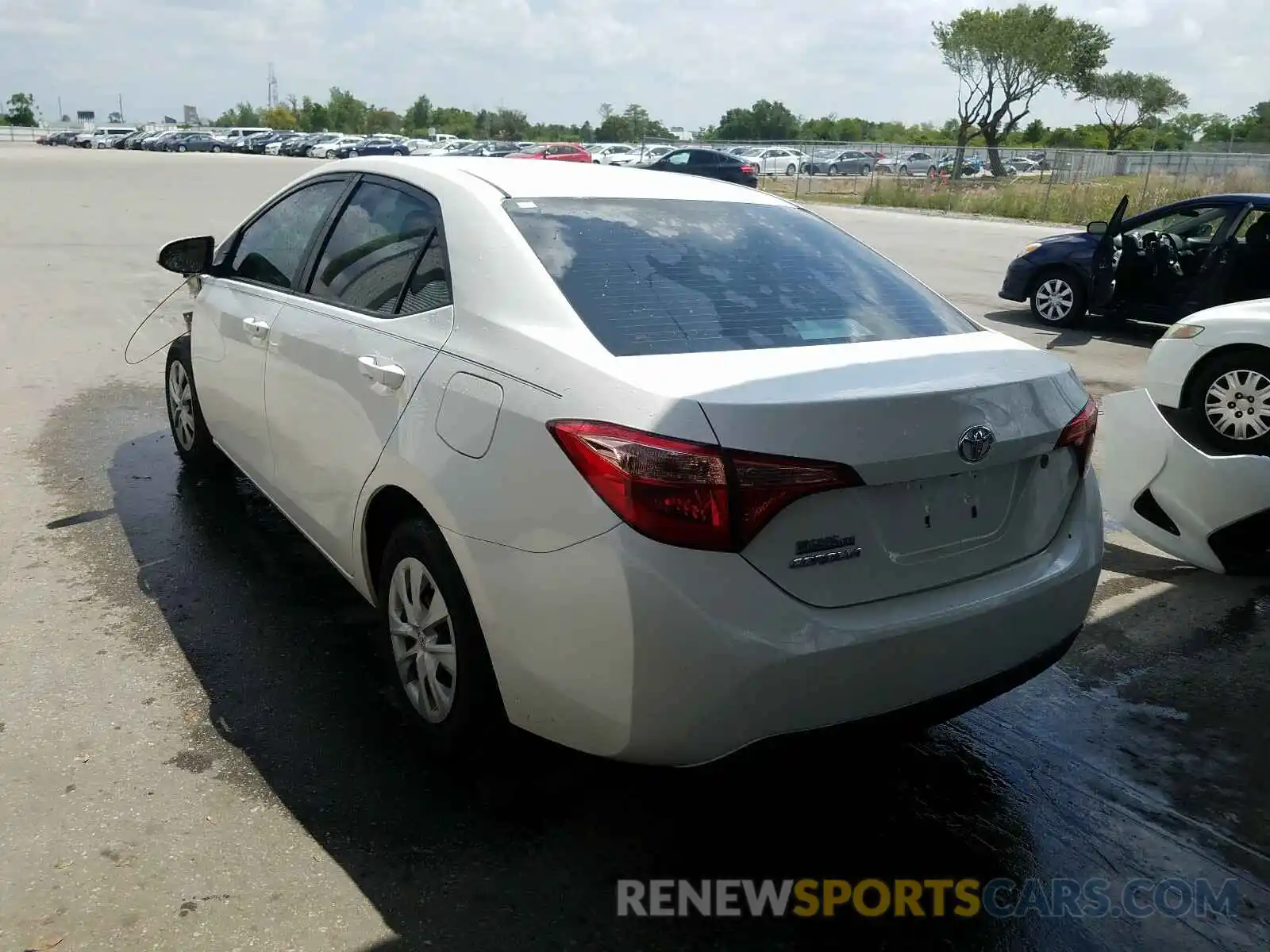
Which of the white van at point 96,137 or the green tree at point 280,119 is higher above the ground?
the green tree at point 280,119

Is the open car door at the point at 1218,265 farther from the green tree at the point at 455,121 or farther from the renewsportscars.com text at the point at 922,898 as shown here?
the green tree at the point at 455,121

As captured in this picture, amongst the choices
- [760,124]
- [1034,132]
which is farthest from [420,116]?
[1034,132]

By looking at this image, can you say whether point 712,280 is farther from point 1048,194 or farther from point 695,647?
point 1048,194

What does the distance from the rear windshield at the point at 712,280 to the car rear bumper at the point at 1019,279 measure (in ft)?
31.0

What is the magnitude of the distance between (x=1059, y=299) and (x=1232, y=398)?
5.50 metres

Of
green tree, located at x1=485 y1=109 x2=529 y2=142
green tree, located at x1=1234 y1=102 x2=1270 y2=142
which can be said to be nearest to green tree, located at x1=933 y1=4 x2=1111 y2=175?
green tree, located at x1=1234 y1=102 x2=1270 y2=142

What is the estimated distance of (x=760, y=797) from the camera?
10.1ft

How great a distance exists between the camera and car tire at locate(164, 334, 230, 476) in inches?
214

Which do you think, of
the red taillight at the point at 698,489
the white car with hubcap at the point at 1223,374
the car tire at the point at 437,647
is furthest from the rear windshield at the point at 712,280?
the white car with hubcap at the point at 1223,374

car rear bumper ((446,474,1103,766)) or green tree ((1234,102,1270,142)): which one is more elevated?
green tree ((1234,102,1270,142))

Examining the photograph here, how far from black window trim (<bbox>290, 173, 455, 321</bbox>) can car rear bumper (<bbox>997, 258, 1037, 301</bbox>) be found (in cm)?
1013

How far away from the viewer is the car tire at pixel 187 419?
543cm

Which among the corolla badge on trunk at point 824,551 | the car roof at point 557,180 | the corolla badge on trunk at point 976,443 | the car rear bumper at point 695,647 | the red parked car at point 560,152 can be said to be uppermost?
the car roof at point 557,180

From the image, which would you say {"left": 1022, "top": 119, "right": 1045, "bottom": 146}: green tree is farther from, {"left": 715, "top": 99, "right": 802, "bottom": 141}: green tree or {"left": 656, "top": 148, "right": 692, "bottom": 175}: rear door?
{"left": 656, "top": 148, "right": 692, "bottom": 175}: rear door
